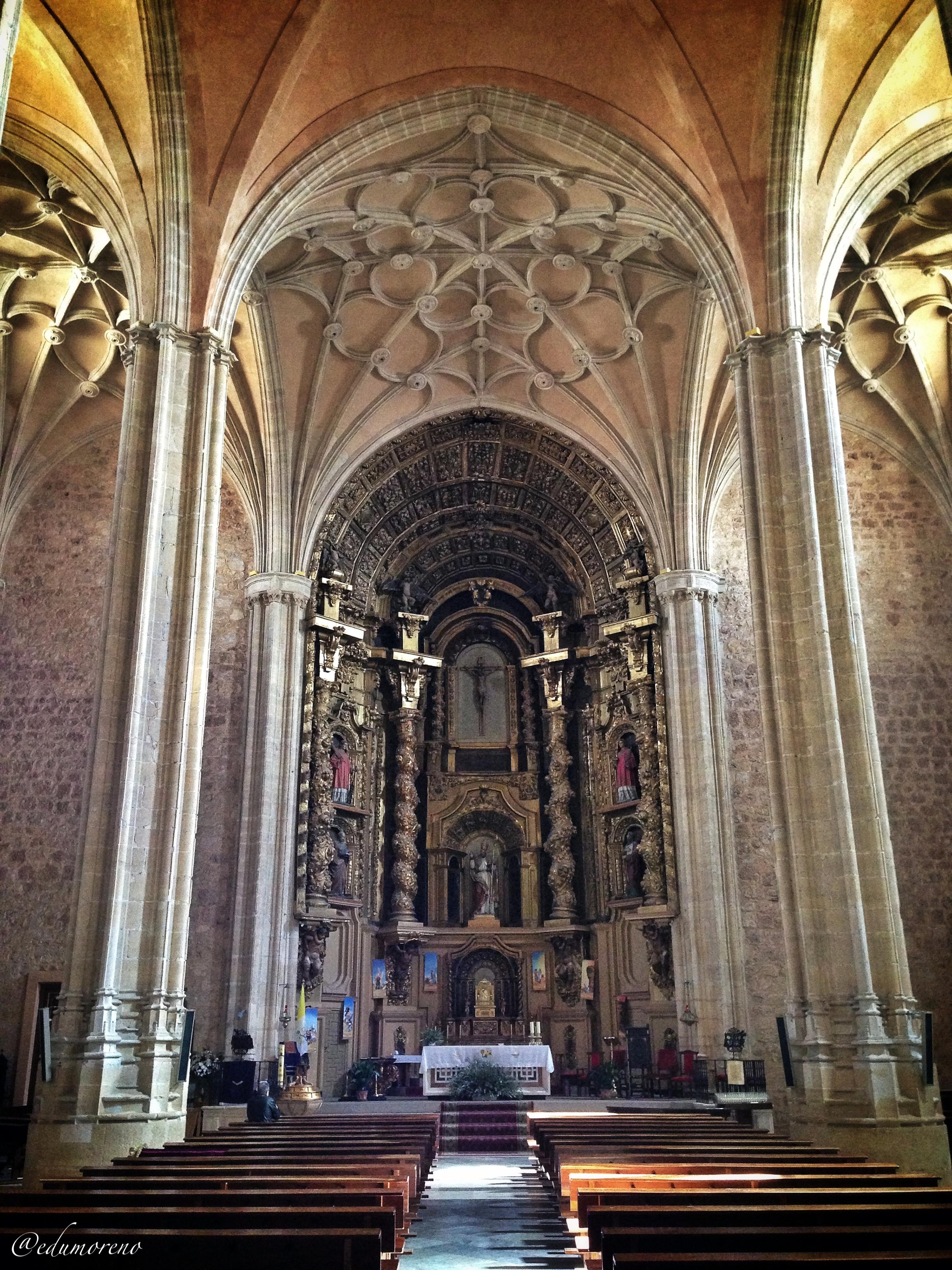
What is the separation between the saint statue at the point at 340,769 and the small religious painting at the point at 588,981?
18.6 ft

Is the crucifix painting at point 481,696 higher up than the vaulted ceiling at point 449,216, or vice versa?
the vaulted ceiling at point 449,216

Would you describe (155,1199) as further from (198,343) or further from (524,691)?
(524,691)

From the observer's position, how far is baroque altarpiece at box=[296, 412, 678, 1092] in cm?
2023

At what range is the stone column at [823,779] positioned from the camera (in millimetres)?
10094

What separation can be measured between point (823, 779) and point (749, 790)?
27.4 feet

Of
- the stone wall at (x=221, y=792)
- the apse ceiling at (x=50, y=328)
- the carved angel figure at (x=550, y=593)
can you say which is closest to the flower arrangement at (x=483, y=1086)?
the stone wall at (x=221, y=792)

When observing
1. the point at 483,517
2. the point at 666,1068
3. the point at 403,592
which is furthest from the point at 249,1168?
the point at 483,517

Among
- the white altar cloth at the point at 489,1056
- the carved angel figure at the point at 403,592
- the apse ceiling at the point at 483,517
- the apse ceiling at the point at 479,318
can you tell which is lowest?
the white altar cloth at the point at 489,1056

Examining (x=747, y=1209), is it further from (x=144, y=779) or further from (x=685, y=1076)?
(x=685, y=1076)

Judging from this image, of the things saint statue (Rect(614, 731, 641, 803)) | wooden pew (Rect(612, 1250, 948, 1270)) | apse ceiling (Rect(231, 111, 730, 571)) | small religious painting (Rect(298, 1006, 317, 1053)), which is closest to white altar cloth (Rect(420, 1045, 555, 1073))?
small religious painting (Rect(298, 1006, 317, 1053))

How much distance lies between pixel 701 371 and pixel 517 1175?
45.2 feet

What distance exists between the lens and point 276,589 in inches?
784

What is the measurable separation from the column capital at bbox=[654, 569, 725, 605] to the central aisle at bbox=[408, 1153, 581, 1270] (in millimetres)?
11152

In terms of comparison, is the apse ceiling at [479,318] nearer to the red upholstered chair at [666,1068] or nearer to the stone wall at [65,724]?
the stone wall at [65,724]
